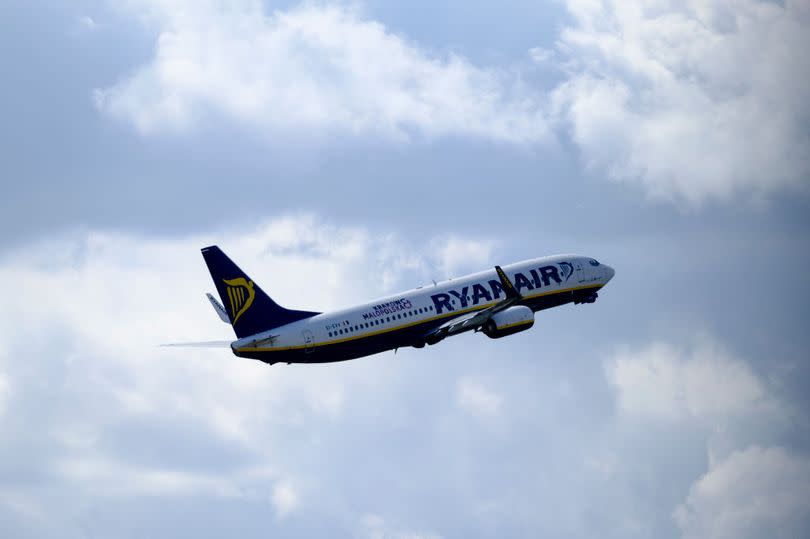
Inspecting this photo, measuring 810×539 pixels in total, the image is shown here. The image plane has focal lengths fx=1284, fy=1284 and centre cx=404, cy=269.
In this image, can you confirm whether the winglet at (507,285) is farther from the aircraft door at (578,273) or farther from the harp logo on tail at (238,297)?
the harp logo on tail at (238,297)

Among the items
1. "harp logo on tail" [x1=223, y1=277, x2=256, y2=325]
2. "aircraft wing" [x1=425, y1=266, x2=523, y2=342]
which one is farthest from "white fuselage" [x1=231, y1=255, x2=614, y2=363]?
"harp logo on tail" [x1=223, y1=277, x2=256, y2=325]

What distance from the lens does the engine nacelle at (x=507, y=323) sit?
425ft

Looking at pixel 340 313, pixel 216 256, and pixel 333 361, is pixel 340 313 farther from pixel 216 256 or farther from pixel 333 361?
pixel 216 256

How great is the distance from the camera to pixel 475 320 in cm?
12925

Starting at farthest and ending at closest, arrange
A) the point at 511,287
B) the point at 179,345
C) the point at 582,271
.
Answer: the point at 582,271 → the point at 511,287 → the point at 179,345

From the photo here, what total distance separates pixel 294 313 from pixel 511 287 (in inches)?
869

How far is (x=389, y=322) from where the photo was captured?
128m

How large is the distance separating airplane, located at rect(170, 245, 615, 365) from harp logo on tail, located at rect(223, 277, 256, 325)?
10cm

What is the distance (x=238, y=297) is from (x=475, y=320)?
78.8ft

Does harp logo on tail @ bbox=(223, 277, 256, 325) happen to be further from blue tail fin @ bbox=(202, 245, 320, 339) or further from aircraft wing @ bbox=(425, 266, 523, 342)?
aircraft wing @ bbox=(425, 266, 523, 342)

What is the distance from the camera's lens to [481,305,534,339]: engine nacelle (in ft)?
425

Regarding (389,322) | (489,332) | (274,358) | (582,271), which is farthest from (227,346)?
(582,271)

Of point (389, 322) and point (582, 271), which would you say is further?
point (582, 271)

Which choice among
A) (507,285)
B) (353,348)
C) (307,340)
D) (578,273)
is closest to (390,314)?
(353,348)
